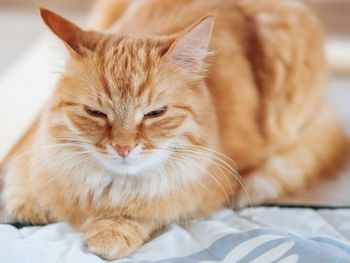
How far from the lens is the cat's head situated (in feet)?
4.29

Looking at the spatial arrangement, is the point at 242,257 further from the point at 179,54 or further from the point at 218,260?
the point at 179,54

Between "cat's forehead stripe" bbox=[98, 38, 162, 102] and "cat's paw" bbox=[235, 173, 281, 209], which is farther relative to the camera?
"cat's paw" bbox=[235, 173, 281, 209]

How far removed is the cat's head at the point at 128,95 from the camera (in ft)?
4.29

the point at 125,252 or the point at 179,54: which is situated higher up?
the point at 179,54

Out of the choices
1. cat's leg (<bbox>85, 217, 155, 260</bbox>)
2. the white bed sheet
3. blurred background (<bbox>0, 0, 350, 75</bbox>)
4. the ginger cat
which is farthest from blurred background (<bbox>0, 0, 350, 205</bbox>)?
cat's leg (<bbox>85, 217, 155, 260</bbox>)

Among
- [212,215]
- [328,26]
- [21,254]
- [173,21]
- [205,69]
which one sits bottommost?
[21,254]

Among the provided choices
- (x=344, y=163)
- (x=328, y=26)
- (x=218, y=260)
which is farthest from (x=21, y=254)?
(x=328, y=26)

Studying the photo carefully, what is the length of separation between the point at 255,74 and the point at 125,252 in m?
0.92

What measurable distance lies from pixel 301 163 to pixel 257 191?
10.0 inches

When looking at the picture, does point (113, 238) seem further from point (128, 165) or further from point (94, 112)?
point (94, 112)

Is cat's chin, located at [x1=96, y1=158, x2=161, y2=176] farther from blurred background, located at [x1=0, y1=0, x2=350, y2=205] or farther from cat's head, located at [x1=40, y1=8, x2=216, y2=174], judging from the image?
blurred background, located at [x1=0, y1=0, x2=350, y2=205]

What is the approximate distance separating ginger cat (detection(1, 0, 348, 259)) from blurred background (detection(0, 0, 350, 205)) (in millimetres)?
139

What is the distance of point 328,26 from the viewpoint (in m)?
3.21

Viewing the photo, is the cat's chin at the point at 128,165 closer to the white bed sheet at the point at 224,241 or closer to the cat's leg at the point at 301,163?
the white bed sheet at the point at 224,241
